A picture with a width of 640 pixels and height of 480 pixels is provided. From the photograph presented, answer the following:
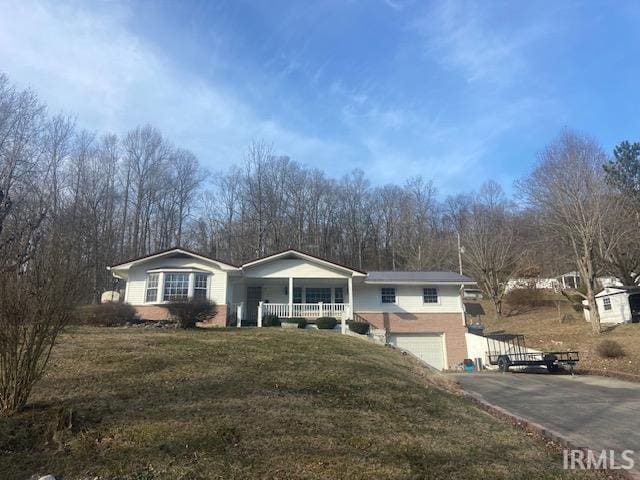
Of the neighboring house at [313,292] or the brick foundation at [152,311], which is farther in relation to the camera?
the neighboring house at [313,292]

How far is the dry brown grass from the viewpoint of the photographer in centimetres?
2000

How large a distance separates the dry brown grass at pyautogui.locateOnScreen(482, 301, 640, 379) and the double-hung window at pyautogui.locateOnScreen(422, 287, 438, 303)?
19.6 ft

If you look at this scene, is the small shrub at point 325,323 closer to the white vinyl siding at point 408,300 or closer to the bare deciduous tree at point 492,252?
the white vinyl siding at point 408,300

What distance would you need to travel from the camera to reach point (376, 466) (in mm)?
5523

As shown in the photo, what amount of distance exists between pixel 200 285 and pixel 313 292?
7.24 metres

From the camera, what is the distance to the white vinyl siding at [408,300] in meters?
27.5

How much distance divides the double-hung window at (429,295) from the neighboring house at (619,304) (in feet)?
40.9

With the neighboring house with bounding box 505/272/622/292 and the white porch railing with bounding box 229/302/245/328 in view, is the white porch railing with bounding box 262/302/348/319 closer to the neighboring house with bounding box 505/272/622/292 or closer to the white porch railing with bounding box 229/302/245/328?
the white porch railing with bounding box 229/302/245/328

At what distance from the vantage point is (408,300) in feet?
90.5

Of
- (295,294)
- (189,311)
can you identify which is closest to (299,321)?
(295,294)

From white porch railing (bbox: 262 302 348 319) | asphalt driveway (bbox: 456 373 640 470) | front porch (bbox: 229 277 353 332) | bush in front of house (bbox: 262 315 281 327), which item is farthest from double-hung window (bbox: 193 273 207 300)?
asphalt driveway (bbox: 456 373 640 470)

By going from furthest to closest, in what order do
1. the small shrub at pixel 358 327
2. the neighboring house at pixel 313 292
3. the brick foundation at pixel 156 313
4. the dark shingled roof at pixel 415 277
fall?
the dark shingled roof at pixel 415 277
the neighboring house at pixel 313 292
the small shrub at pixel 358 327
the brick foundation at pixel 156 313

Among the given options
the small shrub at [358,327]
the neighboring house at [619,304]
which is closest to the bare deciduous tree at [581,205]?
the neighboring house at [619,304]

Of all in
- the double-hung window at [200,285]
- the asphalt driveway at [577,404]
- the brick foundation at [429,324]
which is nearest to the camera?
the asphalt driveway at [577,404]
